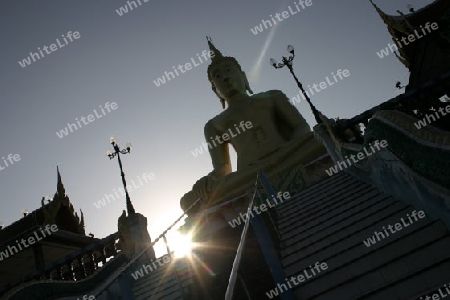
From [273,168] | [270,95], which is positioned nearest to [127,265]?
[273,168]

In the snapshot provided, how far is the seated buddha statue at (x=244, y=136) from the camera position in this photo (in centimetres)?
1045

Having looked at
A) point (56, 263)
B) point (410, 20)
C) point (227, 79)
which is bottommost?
point (56, 263)

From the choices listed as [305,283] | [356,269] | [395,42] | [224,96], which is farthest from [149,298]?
[395,42]

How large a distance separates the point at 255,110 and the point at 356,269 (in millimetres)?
9500

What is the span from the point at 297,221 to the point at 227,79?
29.7 ft

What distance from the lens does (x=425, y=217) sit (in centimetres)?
411

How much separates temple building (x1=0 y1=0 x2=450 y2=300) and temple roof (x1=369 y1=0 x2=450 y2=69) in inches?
346

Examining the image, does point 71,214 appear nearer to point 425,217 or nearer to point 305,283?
point 305,283

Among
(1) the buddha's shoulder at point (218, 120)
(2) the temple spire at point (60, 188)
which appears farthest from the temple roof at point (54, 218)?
(1) the buddha's shoulder at point (218, 120)

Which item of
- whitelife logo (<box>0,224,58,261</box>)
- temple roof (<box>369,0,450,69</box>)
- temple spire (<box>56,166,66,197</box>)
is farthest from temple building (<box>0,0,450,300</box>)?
temple roof (<box>369,0,450,69</box>)

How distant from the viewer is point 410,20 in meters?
15.9

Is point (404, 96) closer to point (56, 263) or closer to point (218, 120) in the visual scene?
point (218, 120)

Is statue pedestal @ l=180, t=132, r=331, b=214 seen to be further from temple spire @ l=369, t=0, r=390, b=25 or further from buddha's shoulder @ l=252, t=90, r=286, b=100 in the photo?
temple spire @ l=369, t=0, r=390, b=25

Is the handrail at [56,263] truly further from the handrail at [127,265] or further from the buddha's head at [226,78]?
the buddha's head at [226,78]
